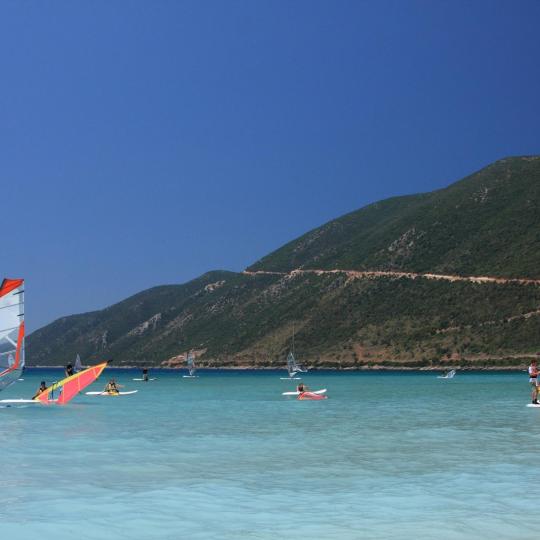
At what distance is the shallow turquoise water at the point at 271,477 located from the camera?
50.3ft

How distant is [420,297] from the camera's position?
133625mm

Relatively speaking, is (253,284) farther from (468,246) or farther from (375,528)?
(375,528)

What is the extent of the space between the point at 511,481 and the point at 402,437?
34.6 ft

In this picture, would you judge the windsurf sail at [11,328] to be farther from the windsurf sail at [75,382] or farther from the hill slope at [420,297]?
the hill slope at [420,297]

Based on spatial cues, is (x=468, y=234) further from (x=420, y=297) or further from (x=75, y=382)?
(x=75, y=382)

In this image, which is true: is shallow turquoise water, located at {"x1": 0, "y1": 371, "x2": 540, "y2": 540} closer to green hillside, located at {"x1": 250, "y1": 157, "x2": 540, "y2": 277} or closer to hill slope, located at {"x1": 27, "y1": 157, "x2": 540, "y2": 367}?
hill slope, located at {"x1": 27, "y1": 157, "x2": 540, "y2": 367}

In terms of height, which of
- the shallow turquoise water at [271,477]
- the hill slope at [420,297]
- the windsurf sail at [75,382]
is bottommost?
the shallow turquoise water at [271,477]

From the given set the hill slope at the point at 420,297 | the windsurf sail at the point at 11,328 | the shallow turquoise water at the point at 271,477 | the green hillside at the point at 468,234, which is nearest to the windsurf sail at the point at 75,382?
the shallow turquoise water at the point at 271,477

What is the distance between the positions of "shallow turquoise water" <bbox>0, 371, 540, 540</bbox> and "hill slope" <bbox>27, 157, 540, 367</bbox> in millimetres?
85069

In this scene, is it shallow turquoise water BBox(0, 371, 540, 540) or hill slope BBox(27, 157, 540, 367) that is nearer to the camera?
shallow turquoise water BBox(0, 371, 540, 540)

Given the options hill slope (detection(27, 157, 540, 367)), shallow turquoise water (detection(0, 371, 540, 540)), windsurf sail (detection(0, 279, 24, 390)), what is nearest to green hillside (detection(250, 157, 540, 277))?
hill slope (detection(27, 157, 540, 367))

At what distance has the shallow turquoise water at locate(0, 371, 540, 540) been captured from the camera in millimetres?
15344

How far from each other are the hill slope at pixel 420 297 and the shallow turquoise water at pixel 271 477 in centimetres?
8507

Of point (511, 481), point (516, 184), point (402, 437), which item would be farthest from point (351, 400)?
point (516, 184)
